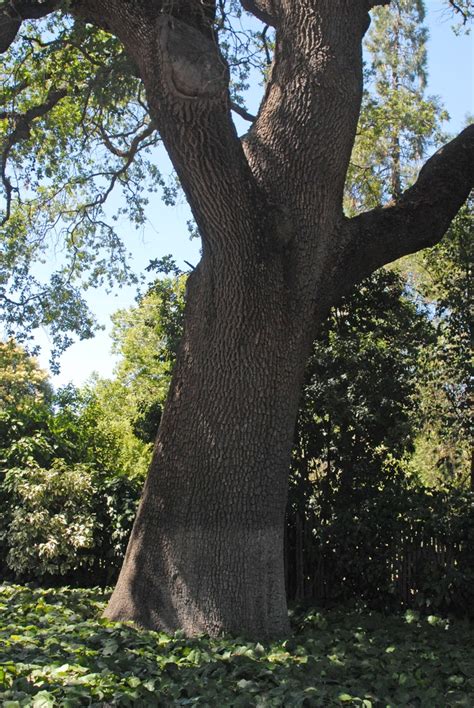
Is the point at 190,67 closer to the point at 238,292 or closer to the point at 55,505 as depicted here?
the point at 238,292

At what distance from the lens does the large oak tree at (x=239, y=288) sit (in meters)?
6.60

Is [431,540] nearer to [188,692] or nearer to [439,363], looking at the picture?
[439,363]

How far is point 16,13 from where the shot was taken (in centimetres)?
780

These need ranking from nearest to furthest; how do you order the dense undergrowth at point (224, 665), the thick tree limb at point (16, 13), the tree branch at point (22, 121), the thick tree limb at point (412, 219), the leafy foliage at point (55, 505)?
the dense undergrowth at point (224, 665) < the thick tree limb at point (412, 219) < the thick tree limb at point (16, 13) < the leafy foliage at point (55, 505) < the tree branch at point (22, 121)

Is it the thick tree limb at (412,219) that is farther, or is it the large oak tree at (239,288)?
the thick tree limb at (412,219)

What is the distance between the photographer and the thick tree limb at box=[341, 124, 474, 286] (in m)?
7.39

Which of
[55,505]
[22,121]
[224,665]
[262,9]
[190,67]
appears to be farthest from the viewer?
[22,121]

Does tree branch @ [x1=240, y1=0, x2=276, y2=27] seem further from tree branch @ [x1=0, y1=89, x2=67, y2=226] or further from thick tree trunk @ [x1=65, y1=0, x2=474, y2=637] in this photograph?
tree branch @ [x1=0, y1=89, x2=67, y2=226]

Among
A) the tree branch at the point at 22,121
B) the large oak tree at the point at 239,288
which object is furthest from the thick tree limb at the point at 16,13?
the tree branch at the point at 22,121

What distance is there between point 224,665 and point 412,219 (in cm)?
450

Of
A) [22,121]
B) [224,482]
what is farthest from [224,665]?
[22,121]

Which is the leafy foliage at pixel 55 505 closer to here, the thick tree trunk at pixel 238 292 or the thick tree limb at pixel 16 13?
the thick tree trunk at pixel 238 292

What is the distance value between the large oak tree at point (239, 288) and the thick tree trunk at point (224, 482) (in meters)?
0.01

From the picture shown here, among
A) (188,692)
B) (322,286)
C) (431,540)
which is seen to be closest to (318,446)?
(431,540)
